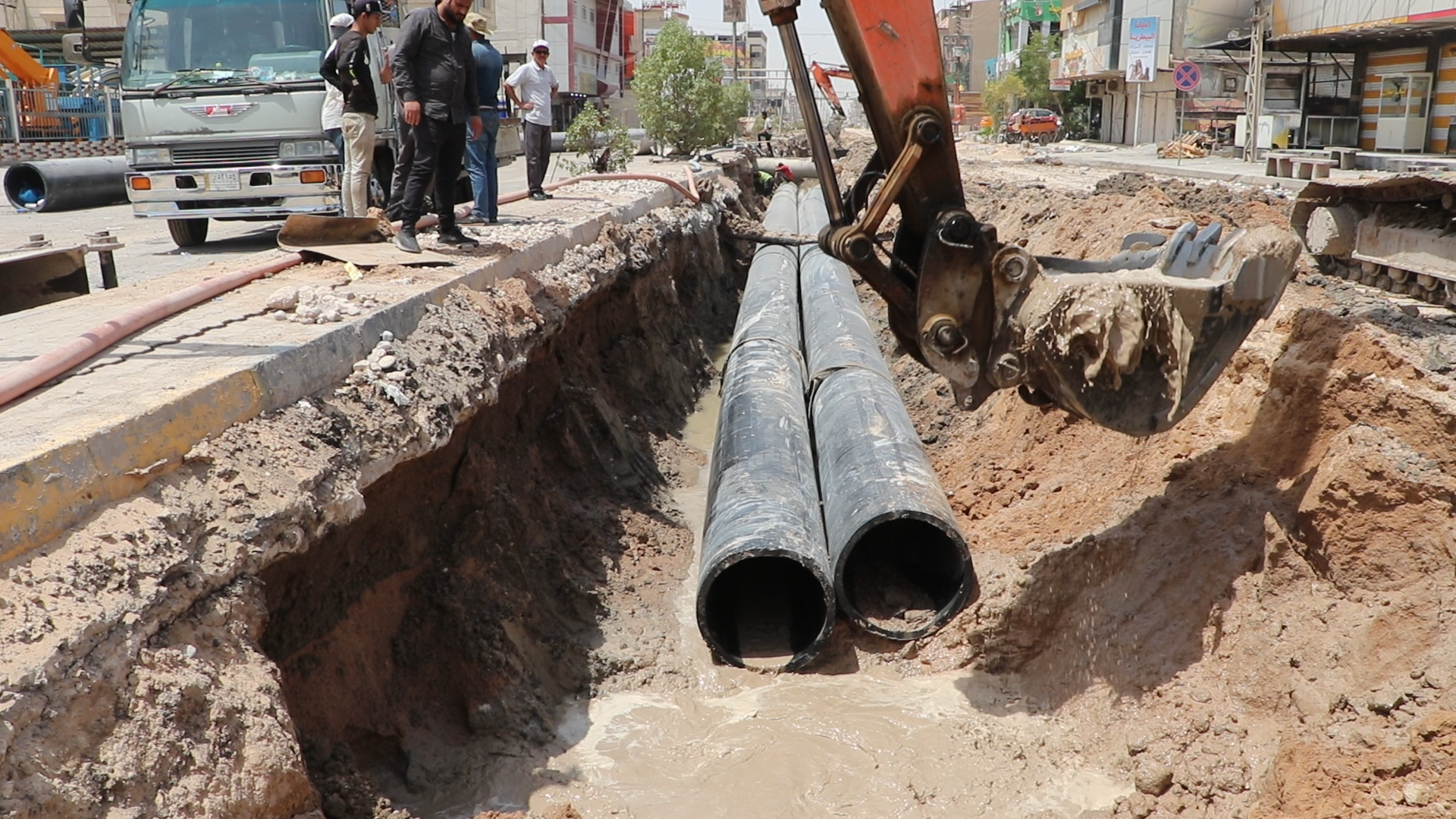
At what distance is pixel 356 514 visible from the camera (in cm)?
399

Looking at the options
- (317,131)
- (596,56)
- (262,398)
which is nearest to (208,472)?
(262,398)

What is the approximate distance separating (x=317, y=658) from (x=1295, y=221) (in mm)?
6892

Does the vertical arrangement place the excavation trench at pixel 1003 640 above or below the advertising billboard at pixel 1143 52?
below

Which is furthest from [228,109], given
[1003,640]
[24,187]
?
[1003,640]

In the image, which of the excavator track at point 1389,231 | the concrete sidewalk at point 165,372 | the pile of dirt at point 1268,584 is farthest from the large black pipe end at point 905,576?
the excavator track at point 1389,231

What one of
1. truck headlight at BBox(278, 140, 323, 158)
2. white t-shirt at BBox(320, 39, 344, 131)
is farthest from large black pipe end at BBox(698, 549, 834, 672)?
truck headlight at BBox(278, 140, 323, 158)

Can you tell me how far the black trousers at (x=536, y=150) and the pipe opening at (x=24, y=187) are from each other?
7713 millimetres

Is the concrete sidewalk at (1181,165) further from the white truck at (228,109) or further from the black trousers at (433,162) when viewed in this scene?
the white truck at (228,109)

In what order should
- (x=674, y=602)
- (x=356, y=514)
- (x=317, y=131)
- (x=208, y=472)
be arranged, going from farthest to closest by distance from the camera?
(x=317, y=131) → (x=674, y=602) → (x=356, y=514) → (x=208, y=472)

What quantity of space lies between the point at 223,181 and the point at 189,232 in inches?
40.4

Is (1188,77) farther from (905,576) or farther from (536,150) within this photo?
(905,576)

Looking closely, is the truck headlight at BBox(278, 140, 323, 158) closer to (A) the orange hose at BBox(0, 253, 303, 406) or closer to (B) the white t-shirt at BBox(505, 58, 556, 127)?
(B) the white t-shirt at BBox(505, 58, 556, 127)

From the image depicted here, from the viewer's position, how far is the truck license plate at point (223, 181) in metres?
9.79

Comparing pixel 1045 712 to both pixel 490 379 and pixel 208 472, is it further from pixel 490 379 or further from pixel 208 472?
pixel 208 472
